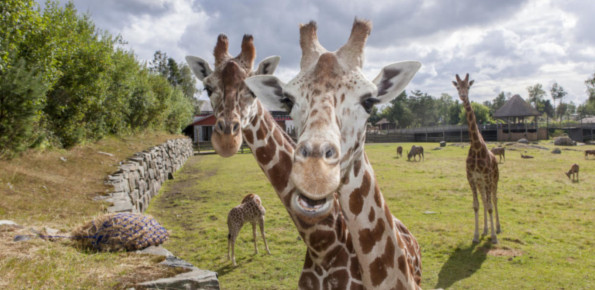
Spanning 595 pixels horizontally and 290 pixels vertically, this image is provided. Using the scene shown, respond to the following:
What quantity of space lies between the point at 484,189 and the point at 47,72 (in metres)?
11.9

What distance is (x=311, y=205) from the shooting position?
1596 millimetres

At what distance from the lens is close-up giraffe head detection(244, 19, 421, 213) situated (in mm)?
1554

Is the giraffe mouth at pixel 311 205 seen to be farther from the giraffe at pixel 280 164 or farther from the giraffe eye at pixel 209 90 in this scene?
the giraffe eye at pixel 209 90

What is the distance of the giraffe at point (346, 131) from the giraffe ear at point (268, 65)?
1575mm

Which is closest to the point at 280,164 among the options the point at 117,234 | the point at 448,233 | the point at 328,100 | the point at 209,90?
the point at 209,90

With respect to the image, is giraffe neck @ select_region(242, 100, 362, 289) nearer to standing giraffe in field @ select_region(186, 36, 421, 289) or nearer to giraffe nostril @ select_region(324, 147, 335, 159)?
standing giraffe in field @ select_region(186, 36, 421, 289)

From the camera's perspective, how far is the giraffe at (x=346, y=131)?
1591 millimetres

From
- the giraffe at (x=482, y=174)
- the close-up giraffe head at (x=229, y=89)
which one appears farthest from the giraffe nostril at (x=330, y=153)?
the giraffe at (x=482, y=174)

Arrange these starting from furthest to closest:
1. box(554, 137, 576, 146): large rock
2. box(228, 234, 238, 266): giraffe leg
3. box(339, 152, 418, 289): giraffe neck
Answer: box(554, 137, 576, 146): large rock < box(228, 234, 238, 266): giraffe leg < box(339, 152, 418, 289): giraffe neck

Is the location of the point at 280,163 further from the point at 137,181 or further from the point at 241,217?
the point at 137,181

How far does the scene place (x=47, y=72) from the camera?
9.96 m

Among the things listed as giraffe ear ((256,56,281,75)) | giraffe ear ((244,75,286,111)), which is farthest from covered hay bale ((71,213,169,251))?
giraffe ear ((244,75,286,111))

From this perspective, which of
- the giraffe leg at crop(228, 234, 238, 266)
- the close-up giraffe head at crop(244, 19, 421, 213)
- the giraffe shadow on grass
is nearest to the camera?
the close-up giraffe head at crop(244, 19, 421, 213)

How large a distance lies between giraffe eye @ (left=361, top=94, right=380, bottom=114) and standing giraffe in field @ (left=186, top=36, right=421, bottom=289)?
737 millimetres
